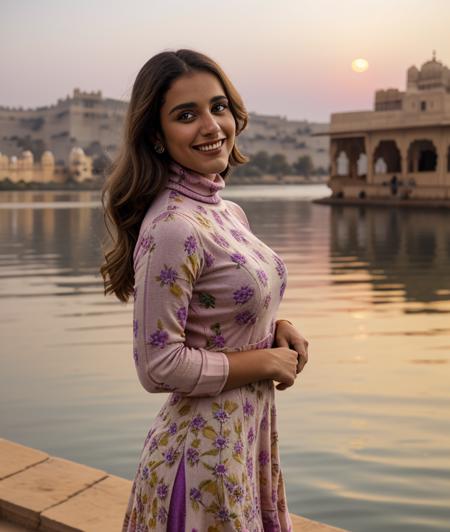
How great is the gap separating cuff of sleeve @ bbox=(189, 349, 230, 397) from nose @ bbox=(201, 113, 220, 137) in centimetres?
41

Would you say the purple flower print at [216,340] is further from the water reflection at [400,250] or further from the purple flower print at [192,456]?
the water reflection at [400,250]

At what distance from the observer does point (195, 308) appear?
1.51 metres

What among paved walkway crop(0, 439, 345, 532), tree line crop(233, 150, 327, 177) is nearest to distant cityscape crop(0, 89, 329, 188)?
tree line crop(233, 150, 327, 177)

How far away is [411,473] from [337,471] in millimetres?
309

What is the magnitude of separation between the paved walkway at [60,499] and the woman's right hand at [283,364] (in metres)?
0.96

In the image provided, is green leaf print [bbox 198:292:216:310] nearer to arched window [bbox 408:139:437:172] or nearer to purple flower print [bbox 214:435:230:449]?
purple flower print [bbox 214:435:230:449]

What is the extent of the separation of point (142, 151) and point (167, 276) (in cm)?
28

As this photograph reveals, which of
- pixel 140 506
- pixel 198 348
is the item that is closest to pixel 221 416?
pixel 198 348

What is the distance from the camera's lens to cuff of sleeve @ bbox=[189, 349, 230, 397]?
149cm

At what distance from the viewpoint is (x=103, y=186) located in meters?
1.65

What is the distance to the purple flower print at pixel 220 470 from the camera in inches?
58.9

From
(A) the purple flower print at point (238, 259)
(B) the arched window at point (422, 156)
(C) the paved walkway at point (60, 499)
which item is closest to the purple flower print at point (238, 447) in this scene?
(A) the purple flower print at point (238, 259)

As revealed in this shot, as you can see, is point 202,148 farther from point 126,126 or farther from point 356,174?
point 356,174

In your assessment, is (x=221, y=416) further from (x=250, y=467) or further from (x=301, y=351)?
(x=301, y=351)
